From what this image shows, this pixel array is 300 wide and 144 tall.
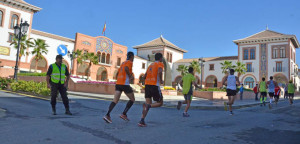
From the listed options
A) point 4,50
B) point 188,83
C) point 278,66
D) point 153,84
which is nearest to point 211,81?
point 278,66

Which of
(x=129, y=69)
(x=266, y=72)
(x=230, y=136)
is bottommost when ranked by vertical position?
(x=230, y=136)

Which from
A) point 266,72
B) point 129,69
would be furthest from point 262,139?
point 266,72

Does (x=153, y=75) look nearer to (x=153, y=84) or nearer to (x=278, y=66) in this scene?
(x=153, y=84)

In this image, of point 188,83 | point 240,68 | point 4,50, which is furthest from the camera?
point 240,68

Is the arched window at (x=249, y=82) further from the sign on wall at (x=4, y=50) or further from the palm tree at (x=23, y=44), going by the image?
the sign on wall at (x=4, y=50)

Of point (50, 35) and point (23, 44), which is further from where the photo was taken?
point (50, 35)

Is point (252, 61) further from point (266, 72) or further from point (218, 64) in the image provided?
point (218, 64)

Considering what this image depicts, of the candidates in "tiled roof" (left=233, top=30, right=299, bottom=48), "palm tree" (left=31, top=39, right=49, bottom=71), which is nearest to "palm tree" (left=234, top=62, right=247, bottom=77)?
"tiled roof" (left=233, top=30, right=299, bottom=48)

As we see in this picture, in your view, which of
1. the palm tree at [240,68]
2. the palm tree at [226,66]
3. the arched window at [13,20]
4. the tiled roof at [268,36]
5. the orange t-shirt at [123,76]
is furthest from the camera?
the palm tree at [226,66]

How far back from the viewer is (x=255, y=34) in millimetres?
41562

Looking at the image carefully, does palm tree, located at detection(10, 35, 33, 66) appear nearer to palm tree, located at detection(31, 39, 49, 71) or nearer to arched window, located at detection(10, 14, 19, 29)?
palm tree, located at detection(31, 39, 49, 71)

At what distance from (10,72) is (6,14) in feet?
25.9

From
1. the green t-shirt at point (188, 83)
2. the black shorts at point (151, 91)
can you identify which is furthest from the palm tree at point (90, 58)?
the black shorts at point (151, 91)

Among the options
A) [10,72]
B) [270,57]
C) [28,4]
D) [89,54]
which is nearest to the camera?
[10,72]
